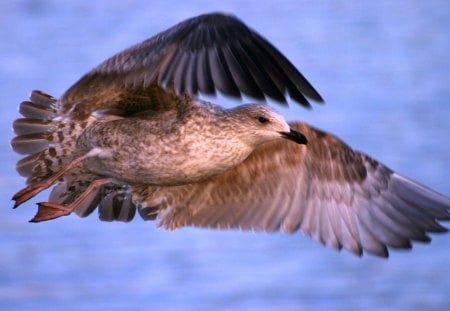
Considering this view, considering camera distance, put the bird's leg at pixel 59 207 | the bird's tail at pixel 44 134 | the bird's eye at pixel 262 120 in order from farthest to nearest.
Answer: the bird's tail at pixel 44 134 → the bird's leg at pixel 59 207 → the bird's eye at pixel 262 120

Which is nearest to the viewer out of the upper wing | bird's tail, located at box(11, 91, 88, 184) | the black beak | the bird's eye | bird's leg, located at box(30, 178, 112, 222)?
the upper wing

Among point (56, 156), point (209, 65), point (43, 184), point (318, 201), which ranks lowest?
point (318, 201)

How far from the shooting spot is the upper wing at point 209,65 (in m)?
7.72

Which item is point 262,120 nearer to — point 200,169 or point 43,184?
point 200,169

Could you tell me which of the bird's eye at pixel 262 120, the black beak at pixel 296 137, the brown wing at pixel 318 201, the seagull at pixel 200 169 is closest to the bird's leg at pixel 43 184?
the seagull at pixel 200 169

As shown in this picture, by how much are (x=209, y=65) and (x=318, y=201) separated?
1.42 m

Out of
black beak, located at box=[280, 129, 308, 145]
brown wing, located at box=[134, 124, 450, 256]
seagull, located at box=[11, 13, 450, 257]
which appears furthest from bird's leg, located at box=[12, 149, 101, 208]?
black beak, located at box=[280, 129, 308, 145]

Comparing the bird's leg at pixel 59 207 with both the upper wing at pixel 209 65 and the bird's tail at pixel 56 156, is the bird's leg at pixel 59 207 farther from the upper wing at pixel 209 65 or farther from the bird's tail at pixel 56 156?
the upper wing at pixel 209 65

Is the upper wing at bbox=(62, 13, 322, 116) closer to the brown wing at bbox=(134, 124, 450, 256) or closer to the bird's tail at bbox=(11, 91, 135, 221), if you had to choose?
the bird's tail at bbox=(11, 91, 135, 221)

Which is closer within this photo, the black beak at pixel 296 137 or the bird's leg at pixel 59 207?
the black beak at pixel 296 137

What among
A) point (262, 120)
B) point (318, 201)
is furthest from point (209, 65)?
→ point (318, 201)

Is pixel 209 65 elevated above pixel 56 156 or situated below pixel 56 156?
above

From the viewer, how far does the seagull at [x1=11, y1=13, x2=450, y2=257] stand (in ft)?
27.9

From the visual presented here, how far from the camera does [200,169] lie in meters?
8.45
